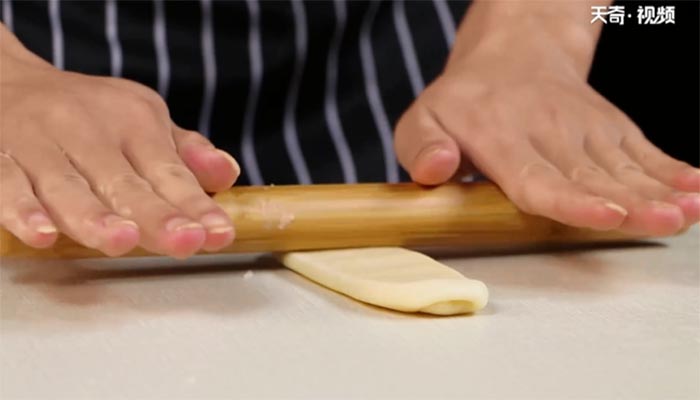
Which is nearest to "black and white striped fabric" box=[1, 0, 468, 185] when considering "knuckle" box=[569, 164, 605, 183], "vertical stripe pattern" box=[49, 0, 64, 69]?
"vertical stripe pattern" box=[49, 0, 64, 69]

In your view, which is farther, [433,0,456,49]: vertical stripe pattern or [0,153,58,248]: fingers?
[433,0,456,49]: vertical stripe pattern

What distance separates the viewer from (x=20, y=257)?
0.84 meters

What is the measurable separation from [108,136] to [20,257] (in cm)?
12

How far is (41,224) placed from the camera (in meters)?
0.72

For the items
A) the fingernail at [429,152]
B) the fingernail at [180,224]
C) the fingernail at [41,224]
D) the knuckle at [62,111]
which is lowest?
the fingernail at [429,152]

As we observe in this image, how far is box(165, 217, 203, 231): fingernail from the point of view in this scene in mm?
707

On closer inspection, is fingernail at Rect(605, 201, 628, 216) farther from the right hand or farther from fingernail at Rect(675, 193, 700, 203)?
the right hand

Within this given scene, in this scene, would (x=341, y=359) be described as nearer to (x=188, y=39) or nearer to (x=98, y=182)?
(x=98, y=182)

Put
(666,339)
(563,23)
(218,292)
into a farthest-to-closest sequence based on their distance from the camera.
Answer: (563,23), (218,292), (666,339)

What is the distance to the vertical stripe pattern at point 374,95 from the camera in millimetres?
1244

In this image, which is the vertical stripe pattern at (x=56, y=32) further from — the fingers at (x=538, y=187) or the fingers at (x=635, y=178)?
the fingers at (x=635, y=178)

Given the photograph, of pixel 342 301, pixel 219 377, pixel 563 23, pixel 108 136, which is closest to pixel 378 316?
pixel 342 301

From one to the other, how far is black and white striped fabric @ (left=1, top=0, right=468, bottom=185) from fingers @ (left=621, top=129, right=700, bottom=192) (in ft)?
1.08

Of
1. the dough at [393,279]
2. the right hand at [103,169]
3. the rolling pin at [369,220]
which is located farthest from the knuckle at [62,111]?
the dough at [393,279]
